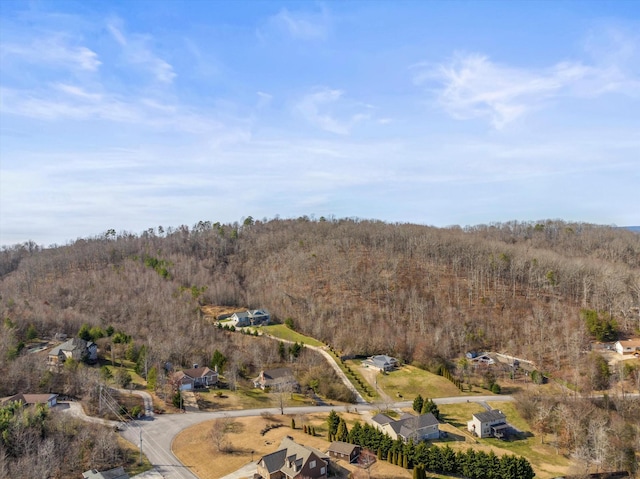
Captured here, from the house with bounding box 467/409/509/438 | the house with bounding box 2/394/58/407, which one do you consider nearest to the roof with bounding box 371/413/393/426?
the house with bounding box 467/409/509/438

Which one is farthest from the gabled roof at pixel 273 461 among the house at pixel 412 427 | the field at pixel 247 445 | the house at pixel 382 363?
the house at pixel 382 363

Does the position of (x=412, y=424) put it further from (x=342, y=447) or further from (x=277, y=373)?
(x=277, y=373)

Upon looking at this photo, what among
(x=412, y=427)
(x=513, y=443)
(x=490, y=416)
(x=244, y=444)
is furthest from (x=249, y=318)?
(x=513, y=443)

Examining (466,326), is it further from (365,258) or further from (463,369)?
(365,258)

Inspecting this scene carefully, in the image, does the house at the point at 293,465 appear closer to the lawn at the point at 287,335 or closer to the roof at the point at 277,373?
the roof at the point at 277,373

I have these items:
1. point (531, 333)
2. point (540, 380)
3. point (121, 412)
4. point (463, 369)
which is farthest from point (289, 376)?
point (531, 333)

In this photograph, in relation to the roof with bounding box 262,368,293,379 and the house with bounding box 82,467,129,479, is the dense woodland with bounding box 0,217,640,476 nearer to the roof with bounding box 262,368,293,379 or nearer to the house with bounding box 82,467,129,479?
the roof with bounding box 262,368,293,379
